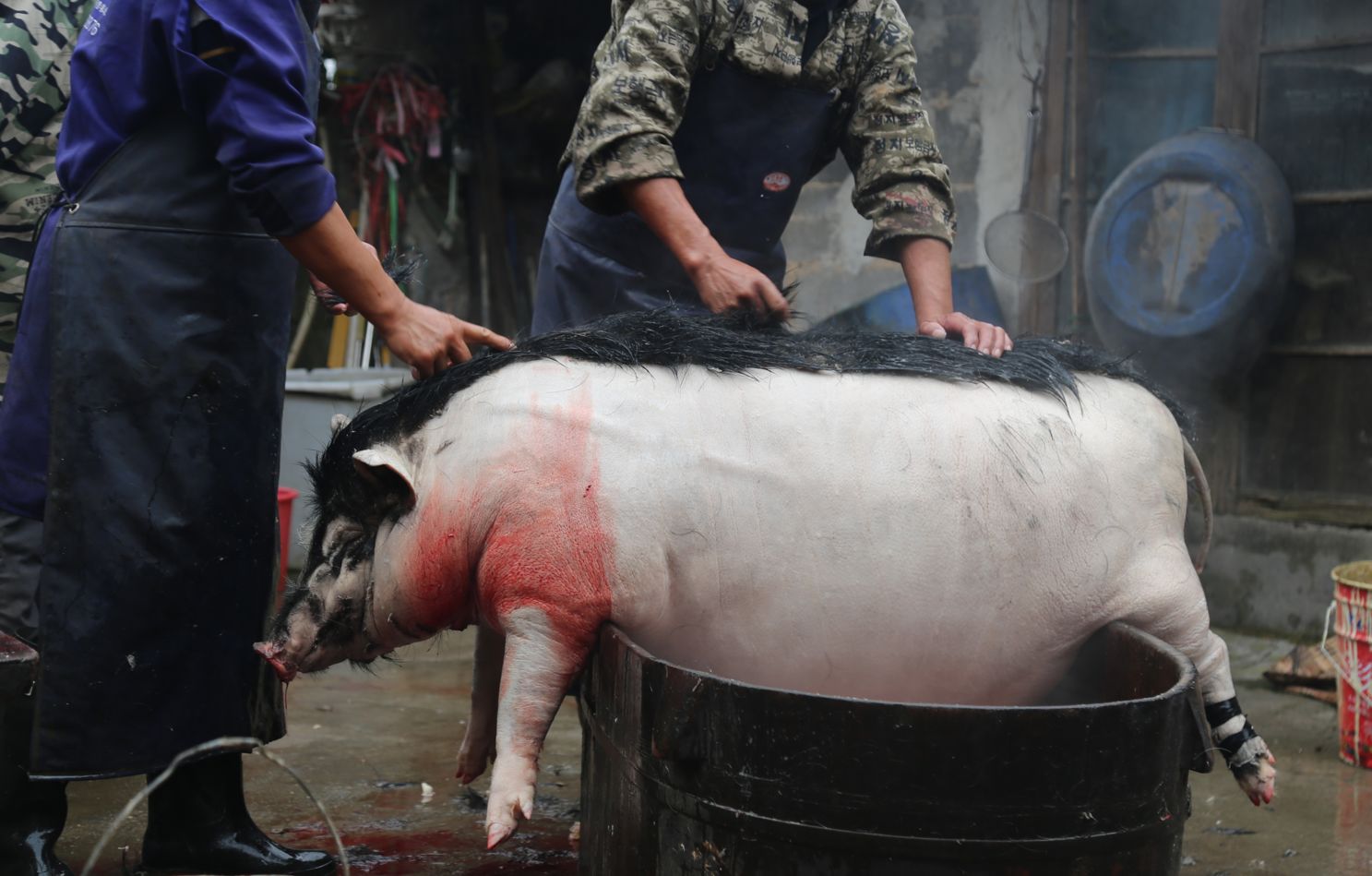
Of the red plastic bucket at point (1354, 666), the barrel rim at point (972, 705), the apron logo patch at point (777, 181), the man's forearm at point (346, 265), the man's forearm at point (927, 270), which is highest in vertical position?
the apron logo patch at point (777, 181)

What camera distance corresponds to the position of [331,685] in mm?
4648

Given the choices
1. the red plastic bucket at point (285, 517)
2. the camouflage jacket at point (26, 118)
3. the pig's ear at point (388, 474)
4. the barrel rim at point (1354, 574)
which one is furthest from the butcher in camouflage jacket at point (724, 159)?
the red plastic bucket at point (285, 517)

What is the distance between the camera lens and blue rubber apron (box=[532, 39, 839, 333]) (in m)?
3.01

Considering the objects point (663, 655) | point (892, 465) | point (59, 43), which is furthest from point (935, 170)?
point (59, 43)

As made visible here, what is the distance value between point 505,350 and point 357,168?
5336mm

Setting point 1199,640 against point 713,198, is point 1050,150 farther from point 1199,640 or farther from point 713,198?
point 1199,640

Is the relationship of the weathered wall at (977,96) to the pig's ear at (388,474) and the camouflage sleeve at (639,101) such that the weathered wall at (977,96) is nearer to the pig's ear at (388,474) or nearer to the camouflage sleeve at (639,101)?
the camouflage sleeve at (639,101)

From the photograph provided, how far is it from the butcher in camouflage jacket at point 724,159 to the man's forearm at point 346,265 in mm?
593

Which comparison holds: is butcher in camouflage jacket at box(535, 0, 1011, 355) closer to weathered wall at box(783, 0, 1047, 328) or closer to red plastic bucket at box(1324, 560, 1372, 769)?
red plastic bucket at box(1324, 560, 1372, 769)

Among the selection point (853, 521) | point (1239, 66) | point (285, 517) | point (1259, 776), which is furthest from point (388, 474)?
point (1239, 66)

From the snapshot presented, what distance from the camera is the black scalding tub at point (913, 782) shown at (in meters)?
1.65

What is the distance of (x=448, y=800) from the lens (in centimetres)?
344

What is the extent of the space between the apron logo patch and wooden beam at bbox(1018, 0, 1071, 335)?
2793mm

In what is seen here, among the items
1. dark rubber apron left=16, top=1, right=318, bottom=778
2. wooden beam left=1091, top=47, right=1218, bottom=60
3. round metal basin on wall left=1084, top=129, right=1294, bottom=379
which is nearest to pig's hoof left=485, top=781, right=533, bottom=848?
dark rubber apron left=16, top=1, right=318, bottom=778
